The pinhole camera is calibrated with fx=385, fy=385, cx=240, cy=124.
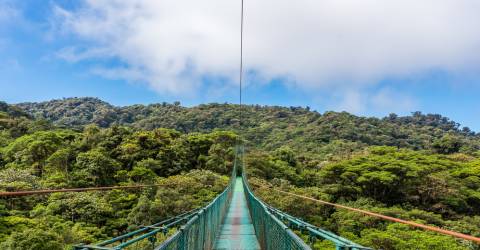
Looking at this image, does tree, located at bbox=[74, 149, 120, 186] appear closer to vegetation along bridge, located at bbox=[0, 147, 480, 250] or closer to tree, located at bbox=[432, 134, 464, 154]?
vegetation along bridge, located at bbox=[0, 147, 480, 250]

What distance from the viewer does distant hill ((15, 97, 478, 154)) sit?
5766cm

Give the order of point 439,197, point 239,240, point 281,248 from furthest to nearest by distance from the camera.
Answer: point 439,197 → point 239,240 → point 281,248

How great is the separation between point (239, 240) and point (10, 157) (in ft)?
103

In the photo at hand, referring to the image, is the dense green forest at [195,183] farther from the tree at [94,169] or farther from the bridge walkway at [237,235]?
the bridge walkway at [237,235]

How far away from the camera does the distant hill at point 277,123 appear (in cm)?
5766

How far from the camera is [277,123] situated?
256ft

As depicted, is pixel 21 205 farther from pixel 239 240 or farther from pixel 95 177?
pixel 239 240

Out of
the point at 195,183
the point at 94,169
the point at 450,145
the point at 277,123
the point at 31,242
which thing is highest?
the point at 277,123

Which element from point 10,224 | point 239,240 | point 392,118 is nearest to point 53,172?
point 10,224

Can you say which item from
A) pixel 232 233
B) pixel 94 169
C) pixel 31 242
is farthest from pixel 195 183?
pixel 232 233

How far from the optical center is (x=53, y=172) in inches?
1129

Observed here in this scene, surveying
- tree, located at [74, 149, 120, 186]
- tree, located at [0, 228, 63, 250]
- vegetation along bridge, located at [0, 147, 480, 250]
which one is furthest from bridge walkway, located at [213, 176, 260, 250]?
tree, located at [74, 149, 120, 186]

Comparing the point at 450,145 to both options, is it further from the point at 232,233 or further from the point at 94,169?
the point at 232,233

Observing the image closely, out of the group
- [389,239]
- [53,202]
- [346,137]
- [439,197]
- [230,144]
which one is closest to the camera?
[389,239]
